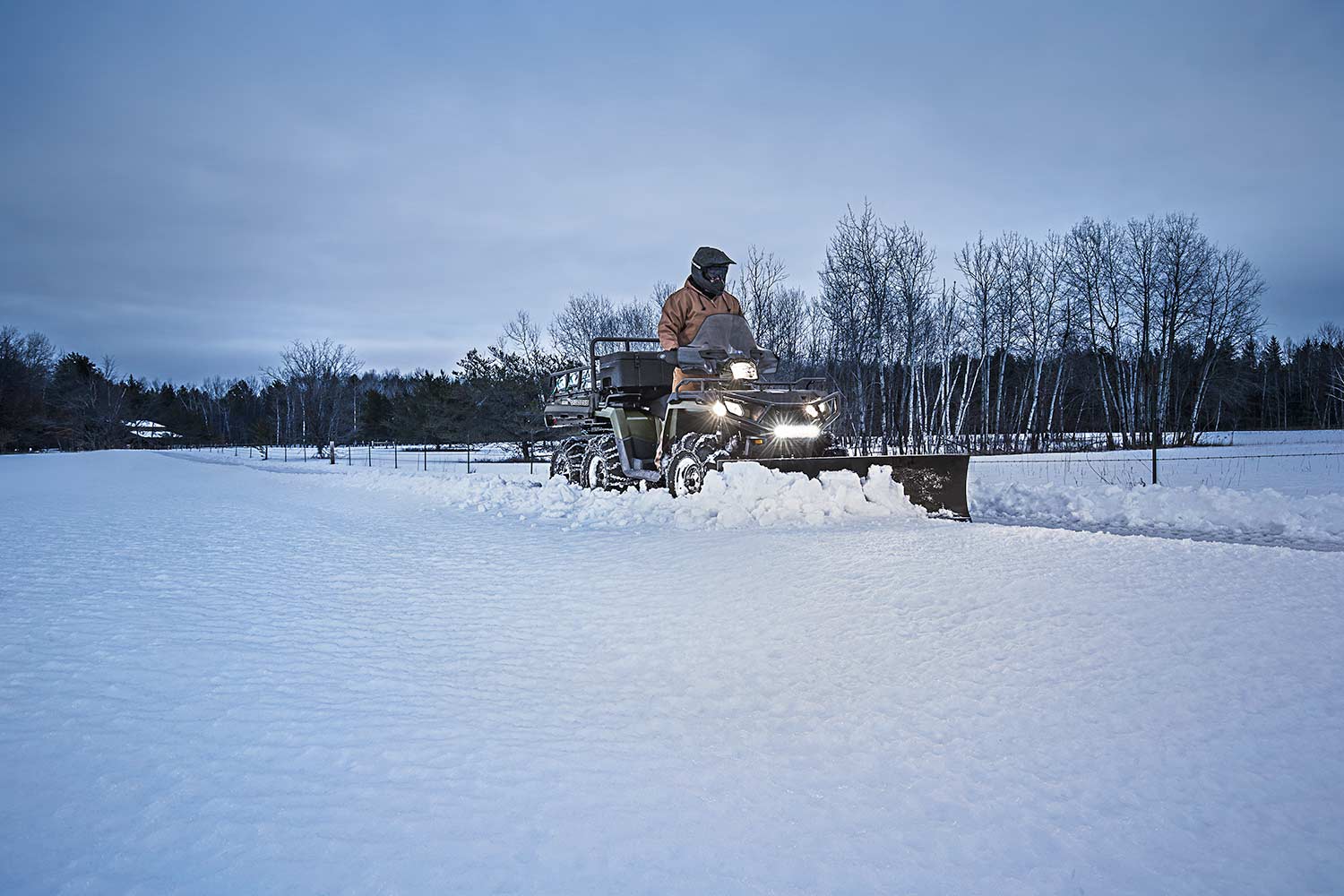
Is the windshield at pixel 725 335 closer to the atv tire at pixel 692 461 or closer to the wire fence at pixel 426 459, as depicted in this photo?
the atv tire at pixel 692 461

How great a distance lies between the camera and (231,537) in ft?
24.3

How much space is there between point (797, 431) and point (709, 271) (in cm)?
253

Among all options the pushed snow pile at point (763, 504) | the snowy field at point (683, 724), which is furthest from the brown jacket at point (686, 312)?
the snowy field at point (683, 724)

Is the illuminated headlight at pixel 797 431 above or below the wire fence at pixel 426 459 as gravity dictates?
above

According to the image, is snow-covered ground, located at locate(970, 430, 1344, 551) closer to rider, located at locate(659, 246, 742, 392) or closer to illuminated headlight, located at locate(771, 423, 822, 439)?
illuminated headlight, located at locate(771, 423, 822, 439)

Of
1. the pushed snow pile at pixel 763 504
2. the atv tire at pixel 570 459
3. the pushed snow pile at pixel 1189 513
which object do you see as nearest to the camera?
the pushed snow pile at pixel 1189 513

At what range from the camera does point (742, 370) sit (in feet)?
29.2

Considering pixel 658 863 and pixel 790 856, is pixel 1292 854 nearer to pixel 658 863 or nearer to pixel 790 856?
pixel 790 856

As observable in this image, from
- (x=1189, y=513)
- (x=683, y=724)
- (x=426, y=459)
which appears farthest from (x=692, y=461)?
(x=426, y=459)

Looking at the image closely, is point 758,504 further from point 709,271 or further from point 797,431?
point 709,271

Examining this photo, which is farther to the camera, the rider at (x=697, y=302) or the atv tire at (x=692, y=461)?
the rider at (x=697, y=302)

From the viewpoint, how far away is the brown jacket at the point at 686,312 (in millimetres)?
9859

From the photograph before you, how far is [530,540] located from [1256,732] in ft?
18.4

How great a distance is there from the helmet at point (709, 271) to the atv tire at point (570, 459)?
12.3 feet
